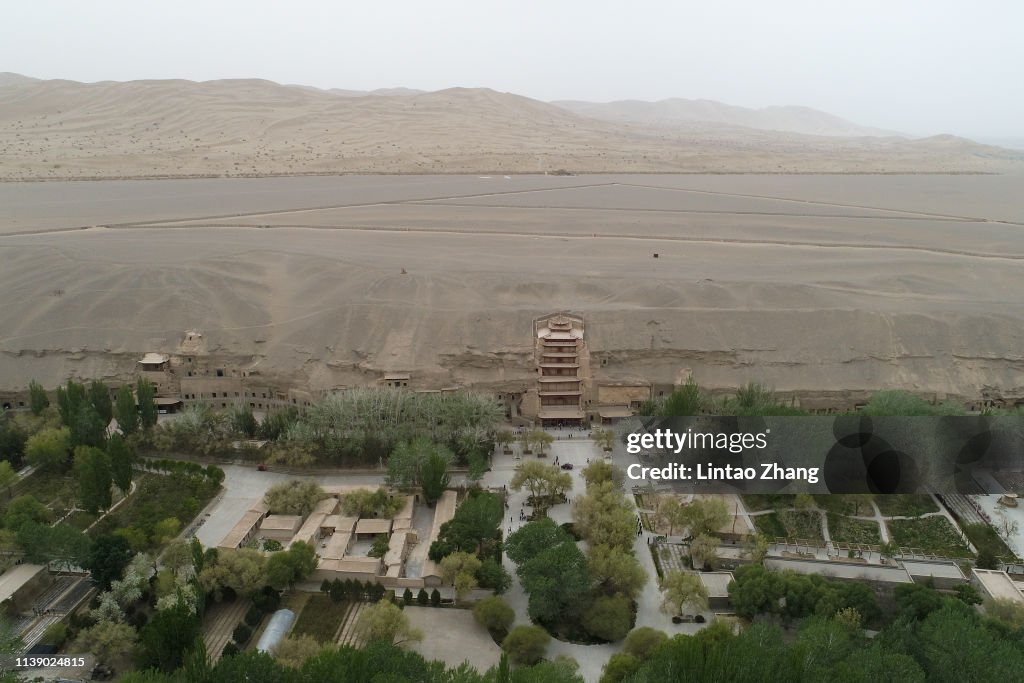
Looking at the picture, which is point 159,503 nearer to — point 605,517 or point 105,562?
point 105,562

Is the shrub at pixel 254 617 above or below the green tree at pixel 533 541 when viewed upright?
below

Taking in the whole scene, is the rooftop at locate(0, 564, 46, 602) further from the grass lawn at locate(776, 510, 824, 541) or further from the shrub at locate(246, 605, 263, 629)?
the grass lawn at locate(776, 510, 824, 541)

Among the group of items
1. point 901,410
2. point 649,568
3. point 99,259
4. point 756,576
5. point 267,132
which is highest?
point 267,132

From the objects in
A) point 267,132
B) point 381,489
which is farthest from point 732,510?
point 267,132

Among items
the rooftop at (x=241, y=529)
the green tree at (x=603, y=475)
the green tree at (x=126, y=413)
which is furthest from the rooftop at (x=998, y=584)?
the green tree at (x=126, y=413)

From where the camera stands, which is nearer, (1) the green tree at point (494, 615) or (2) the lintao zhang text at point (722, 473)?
(1) the green tree at point (494, 615)

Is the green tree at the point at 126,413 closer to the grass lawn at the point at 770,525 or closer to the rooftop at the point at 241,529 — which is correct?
the rooftop at the point at 241,529

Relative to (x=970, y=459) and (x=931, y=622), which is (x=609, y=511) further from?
(x=970, y=459)
